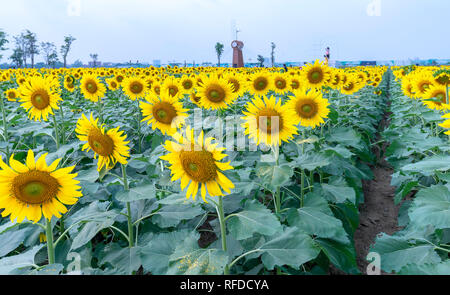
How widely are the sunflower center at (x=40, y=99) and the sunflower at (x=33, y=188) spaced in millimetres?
2710

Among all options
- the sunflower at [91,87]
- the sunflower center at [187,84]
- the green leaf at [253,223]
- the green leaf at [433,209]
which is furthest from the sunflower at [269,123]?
the sunflower at [91,87]

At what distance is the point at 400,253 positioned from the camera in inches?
93.9

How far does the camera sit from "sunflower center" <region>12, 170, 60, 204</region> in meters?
1.70

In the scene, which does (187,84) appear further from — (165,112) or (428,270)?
(428,270)

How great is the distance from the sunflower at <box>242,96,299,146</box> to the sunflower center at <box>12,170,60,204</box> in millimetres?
1423

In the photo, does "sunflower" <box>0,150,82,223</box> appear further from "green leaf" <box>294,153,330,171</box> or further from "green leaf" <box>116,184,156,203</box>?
"green leaf" <box>294,153,330,171</box>

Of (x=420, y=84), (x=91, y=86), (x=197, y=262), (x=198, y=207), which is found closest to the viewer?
(x=197, y=262)

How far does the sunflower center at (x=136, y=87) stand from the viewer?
18.3 feet

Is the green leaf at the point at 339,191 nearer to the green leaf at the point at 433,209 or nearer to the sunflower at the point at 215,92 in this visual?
the green leaf at the point at 433,209

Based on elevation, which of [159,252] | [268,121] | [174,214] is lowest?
[159,252]

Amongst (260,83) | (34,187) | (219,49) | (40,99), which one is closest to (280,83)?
(260,83)

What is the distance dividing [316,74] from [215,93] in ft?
5.48

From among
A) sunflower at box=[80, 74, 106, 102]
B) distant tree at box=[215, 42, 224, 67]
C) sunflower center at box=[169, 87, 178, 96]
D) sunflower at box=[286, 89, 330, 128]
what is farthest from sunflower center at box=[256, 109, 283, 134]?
distant tree at box=[215, 42, 224, 67]
